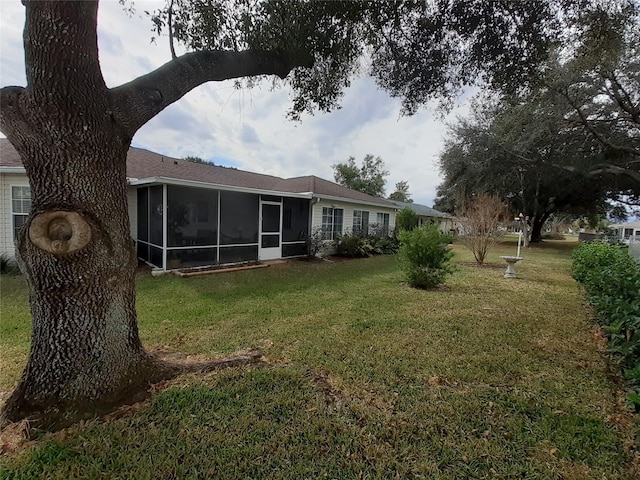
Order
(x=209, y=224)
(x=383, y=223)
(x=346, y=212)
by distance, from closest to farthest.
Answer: (x=209, y=224) < (x=346, y=212) < (x=383, y=223)

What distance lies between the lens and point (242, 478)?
190 centimetres

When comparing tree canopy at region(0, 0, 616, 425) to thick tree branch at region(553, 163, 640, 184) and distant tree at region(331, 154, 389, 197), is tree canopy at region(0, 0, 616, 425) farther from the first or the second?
distant tree at region(331, 154, 389, 197)

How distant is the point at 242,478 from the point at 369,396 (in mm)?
1325

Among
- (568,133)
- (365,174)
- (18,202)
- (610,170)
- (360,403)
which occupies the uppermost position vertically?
(365,174)

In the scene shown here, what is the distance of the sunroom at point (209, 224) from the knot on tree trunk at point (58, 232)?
5.97m

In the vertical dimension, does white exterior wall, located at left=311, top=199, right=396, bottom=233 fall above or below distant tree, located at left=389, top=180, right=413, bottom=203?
→ below

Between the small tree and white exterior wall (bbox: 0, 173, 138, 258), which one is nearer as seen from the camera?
white exterior wall (bbox: 0, 173, 138, 258)

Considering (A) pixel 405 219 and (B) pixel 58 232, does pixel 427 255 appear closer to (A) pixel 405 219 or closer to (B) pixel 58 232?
(B) pixel 58 232

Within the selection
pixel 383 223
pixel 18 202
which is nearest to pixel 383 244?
pixel 383 223

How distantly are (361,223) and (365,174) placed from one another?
29.5 metres

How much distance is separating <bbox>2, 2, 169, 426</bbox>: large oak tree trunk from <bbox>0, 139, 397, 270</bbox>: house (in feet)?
19.1

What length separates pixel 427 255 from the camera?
7.24 metres

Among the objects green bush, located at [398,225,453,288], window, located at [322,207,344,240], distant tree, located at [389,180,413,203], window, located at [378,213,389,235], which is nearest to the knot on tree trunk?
green bush, located at [398,225,453,288]

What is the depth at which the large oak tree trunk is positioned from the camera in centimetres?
209
